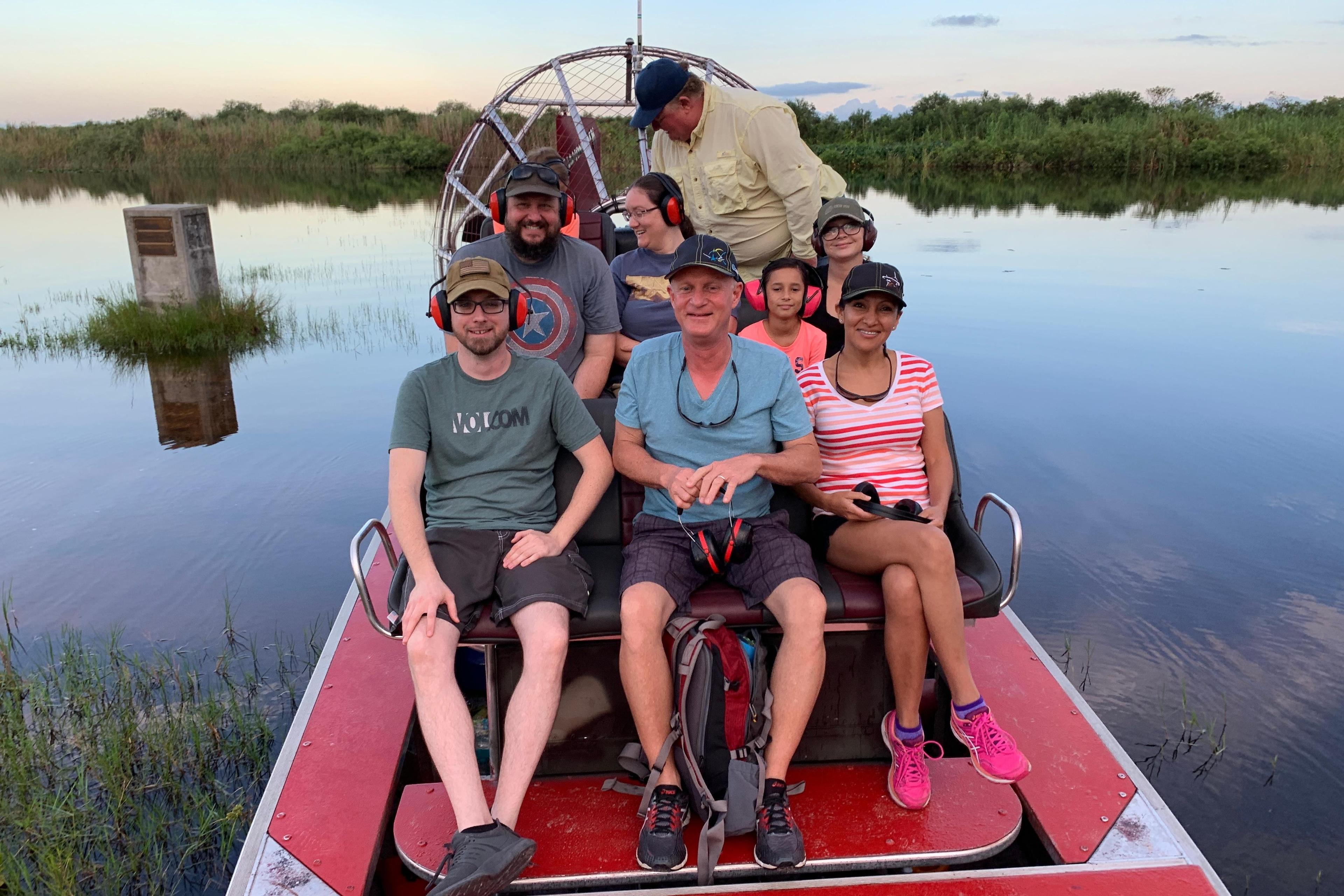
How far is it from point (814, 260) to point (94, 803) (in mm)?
3984

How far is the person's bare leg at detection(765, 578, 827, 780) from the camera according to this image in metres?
2.43

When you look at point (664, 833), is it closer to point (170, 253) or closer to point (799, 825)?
point (799, 825)

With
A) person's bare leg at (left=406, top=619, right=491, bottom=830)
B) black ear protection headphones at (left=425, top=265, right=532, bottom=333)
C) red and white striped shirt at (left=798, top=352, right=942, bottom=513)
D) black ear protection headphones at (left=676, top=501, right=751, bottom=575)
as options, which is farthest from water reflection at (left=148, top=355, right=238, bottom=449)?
red and white striped shirt at (left=798, top=352, right=942, bottom=513)

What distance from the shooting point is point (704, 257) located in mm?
2670

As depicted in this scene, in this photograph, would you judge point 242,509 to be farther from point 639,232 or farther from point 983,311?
point 983,311

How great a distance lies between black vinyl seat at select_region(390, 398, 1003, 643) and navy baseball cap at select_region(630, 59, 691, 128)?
6.29 feet

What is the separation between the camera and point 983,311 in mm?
11523

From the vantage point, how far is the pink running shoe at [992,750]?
8.36 feet

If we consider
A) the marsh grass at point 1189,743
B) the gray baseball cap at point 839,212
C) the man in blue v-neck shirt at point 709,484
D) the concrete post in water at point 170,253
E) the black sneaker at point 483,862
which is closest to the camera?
the black sneaker at point 483,862

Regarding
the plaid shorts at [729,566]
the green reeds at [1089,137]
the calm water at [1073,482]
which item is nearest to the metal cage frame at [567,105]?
the calm water at [1073,482]

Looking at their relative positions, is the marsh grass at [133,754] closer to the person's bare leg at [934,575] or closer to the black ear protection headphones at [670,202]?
the person's bare leg at [934,575]

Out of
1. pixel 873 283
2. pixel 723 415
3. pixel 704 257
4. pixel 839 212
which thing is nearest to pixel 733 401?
pixel 723 415

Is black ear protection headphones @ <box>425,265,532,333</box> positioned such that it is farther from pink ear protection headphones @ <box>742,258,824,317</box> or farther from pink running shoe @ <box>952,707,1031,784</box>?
pink running shoe @ <box>952,707,1031,784</box>

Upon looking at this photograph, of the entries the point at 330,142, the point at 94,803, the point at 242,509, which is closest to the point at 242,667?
the point at 94,803
